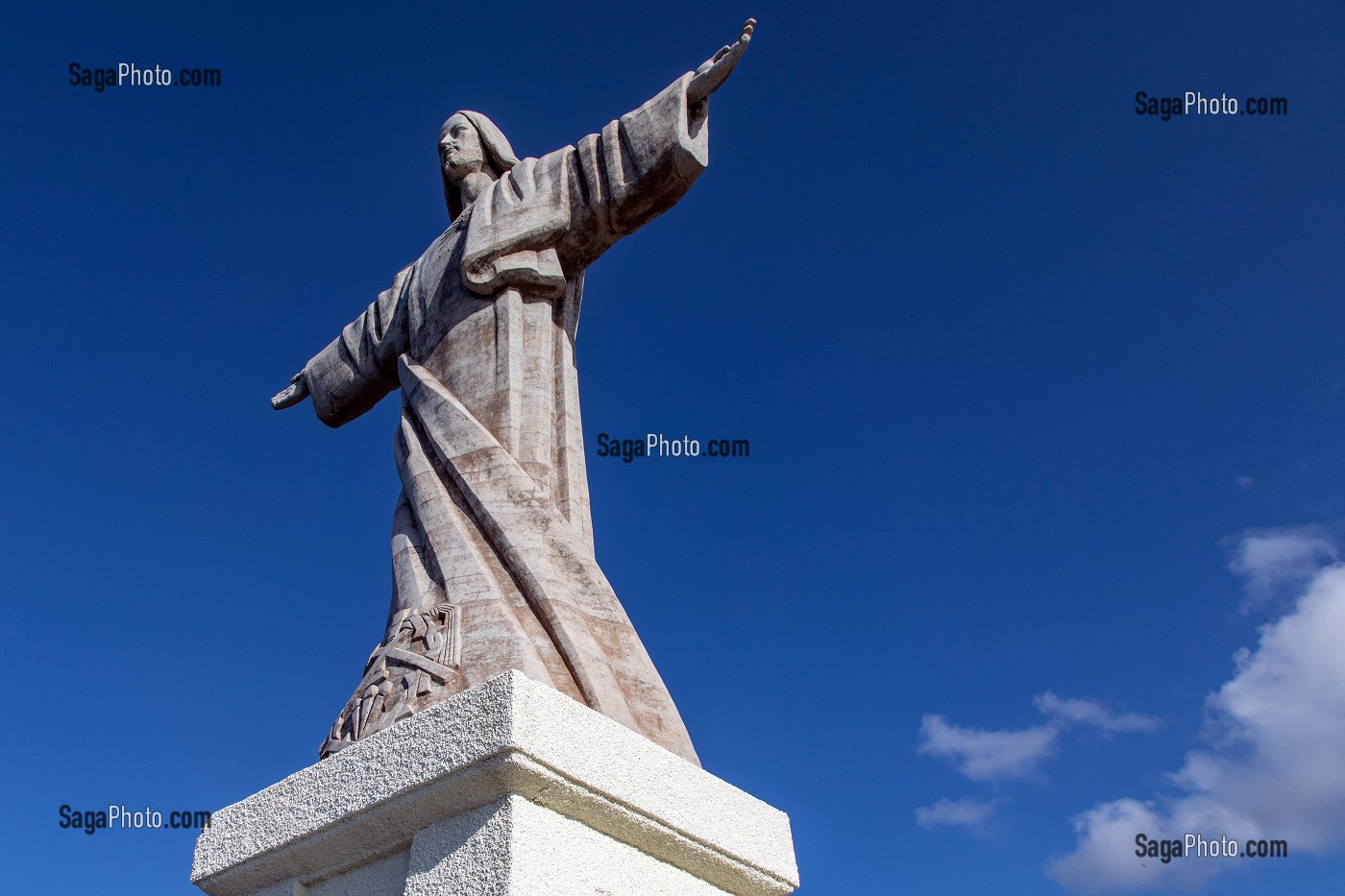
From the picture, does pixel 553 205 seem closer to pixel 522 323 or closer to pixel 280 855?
pixel 522 323

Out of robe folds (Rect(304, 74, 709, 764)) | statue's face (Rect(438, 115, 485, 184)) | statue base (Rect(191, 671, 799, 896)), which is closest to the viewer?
statue base (Rect(191, 671, 799, 896))

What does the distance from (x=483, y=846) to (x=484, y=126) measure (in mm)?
5217

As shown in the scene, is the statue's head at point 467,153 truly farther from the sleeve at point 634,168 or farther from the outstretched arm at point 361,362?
the sleeve at point 634,168

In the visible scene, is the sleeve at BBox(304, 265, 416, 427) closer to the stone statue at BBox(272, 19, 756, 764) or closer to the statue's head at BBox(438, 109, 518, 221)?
the stone statue at BBox(272, 19, 756, 764)

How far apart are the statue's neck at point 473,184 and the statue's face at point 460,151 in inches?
2.8

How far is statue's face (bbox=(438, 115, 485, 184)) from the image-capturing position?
7.55 m

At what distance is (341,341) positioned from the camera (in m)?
7.35

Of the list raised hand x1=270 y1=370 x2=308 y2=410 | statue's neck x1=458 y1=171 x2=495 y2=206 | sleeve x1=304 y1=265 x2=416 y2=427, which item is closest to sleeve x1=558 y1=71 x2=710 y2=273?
statue's neck x1=458 y1=171 x2=495 y2=206

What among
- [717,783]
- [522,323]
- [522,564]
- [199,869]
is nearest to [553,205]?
[522,323]

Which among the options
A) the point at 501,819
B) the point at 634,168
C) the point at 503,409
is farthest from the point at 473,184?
the point at 501,819

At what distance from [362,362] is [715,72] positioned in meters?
2.79

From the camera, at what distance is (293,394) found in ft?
25.1

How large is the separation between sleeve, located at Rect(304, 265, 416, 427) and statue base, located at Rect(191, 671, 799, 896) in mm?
3074

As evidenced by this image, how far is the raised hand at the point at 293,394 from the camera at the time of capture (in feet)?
24.9
